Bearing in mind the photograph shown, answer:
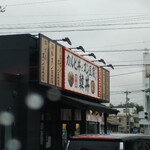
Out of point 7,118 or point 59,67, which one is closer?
point 7,118

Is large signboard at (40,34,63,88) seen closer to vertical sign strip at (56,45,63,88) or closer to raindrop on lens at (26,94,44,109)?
vertical sign strip at (56,45,63,88)

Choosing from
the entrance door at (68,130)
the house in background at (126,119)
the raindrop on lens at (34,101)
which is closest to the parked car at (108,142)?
the raindrop on lens at (34,101)

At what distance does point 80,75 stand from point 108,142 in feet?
48.8

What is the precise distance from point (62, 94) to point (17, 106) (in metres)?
3.39

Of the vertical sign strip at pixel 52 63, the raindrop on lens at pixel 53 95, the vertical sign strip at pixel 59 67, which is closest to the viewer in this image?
the vertical sign strip at pixel 52 63

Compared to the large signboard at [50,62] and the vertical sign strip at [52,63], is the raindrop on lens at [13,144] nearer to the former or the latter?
the large signboard at [50,62]

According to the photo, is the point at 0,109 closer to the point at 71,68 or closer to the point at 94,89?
the point at 71,68

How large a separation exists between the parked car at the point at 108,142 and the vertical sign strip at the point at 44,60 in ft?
30.9

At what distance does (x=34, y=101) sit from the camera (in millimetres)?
19547

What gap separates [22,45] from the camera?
19250 mm

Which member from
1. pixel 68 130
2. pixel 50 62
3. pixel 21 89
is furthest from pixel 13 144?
pixel 68 130

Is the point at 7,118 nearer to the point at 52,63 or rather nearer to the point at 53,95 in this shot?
the point at 53,95

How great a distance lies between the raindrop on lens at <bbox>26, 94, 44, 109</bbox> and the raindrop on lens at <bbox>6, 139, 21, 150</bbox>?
1.60 metres

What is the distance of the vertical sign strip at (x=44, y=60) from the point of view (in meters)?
19.2
